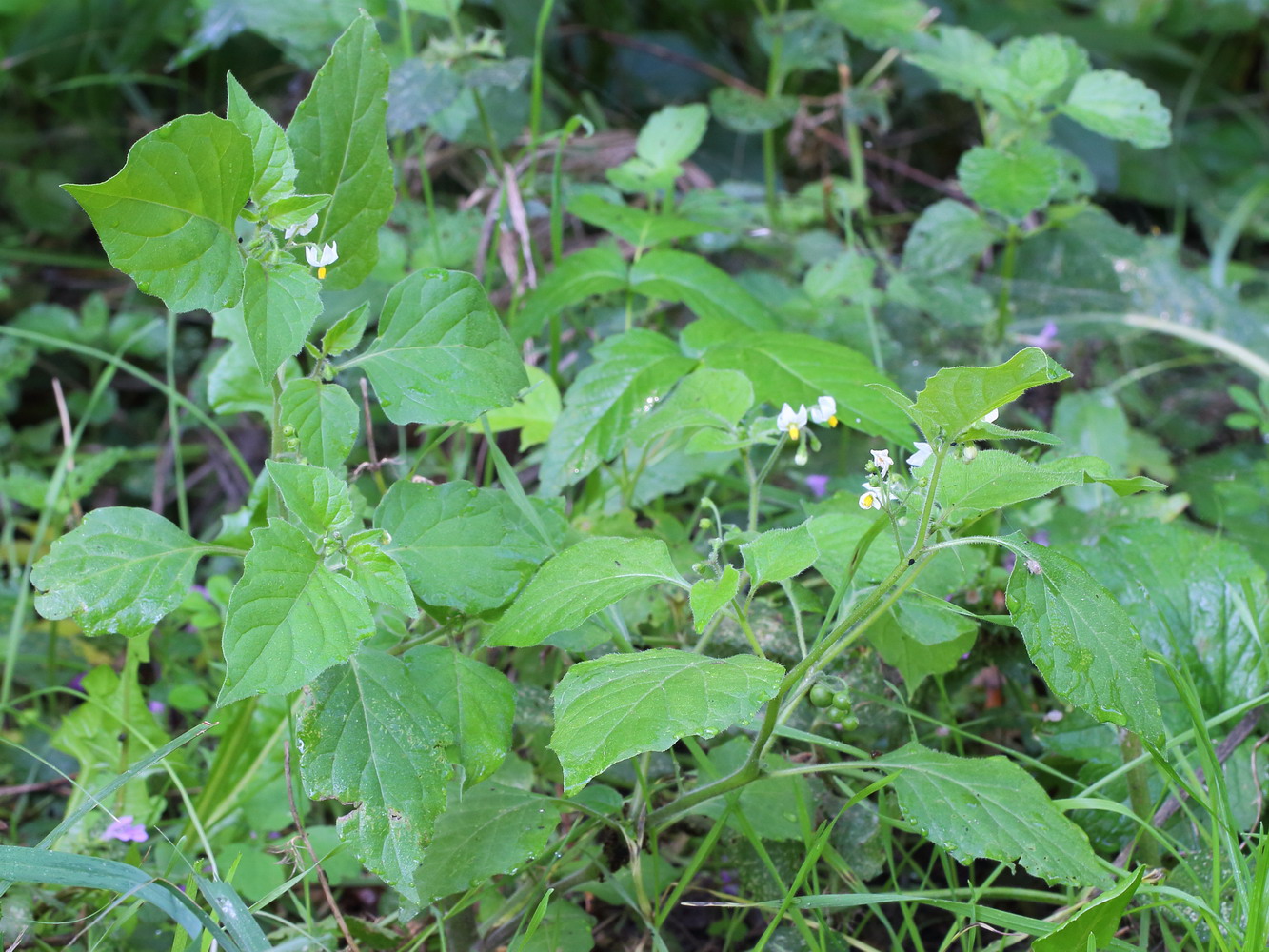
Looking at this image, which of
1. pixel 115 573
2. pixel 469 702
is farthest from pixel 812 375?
pixel 115 573

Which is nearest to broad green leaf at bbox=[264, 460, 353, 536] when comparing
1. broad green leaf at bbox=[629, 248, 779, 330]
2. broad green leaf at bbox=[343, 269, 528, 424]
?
broad green leaf at bbox=[343, 269, 528, 424]

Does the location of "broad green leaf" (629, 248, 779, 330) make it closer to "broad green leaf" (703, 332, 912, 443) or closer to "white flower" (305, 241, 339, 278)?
"broad green leaf" (703, 332, 912, 443)

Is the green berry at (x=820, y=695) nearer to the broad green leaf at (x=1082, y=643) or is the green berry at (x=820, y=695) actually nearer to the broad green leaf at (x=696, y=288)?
the broad green leaf at (x=1082, y=643)

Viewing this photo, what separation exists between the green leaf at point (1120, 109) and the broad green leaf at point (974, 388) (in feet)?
4.18

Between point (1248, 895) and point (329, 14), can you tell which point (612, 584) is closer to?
point (1248, 895)

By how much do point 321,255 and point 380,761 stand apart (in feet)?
1.83

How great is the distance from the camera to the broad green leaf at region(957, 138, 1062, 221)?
1.78 meters

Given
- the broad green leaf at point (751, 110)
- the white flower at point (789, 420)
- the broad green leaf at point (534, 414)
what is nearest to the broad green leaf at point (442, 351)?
the white flower at point (789, 420)

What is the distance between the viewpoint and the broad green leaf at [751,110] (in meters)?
2.25

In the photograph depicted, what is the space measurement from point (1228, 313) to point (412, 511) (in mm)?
2214

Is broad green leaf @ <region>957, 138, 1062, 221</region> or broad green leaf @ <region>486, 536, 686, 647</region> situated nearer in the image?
broad green leaf @ <region>486, 536, 686, 647</region>

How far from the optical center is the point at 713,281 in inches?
65.6

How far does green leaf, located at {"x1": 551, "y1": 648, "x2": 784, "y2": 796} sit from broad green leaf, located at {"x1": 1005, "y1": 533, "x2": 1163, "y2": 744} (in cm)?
24

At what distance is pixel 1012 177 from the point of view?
5.99 feet
